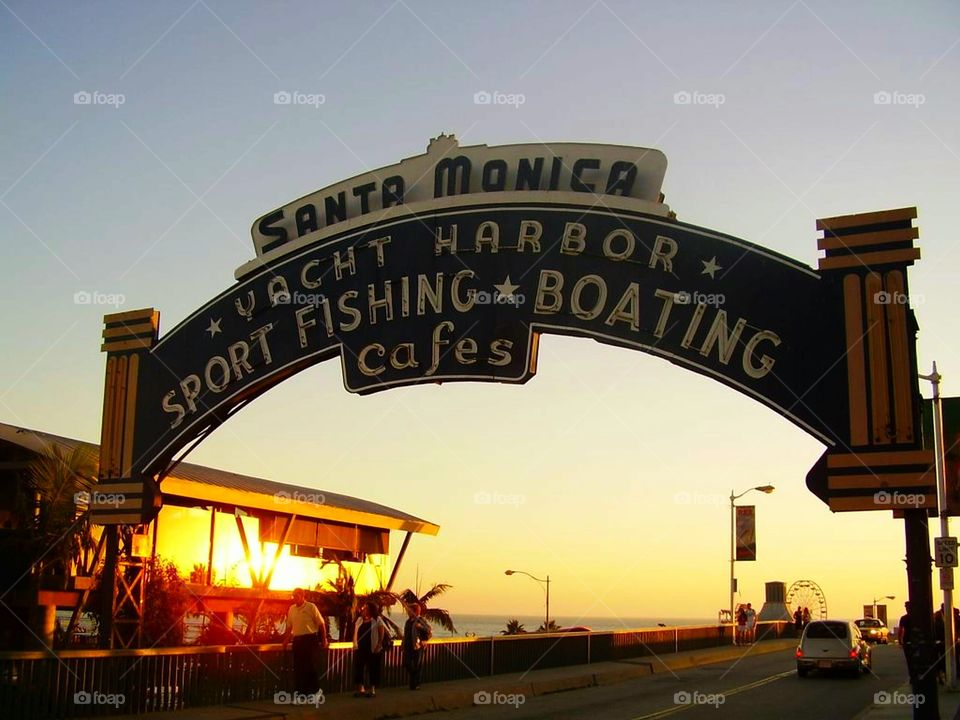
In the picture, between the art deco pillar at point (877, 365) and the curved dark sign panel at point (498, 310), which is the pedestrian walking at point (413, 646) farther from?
the art deco pillar at point (877, 365)

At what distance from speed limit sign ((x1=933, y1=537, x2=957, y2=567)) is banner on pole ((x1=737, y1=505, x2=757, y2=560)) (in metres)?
27.6

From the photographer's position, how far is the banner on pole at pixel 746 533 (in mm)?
48375

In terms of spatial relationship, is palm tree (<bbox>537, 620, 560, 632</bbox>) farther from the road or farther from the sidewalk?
the sidewalk

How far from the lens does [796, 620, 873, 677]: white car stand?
2881cm

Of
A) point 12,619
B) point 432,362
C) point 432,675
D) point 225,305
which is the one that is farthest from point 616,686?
point 12,619

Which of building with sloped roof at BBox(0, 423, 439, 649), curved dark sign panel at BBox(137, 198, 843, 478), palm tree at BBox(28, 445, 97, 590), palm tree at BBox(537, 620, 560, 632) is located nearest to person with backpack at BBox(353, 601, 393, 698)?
curved dark sign panel at BBox(137, 198, 843, 478)

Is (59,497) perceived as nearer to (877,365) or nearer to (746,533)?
(877,365)

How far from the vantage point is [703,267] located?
56.4ft

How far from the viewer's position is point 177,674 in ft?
53.8

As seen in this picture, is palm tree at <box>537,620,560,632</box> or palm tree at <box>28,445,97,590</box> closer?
palm tree at <box>28,445,97,590</box>

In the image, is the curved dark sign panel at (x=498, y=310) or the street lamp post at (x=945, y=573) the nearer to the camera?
the curved dark sign panel at (x=498, y=310)

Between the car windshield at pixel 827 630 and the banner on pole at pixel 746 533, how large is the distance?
61.6ft

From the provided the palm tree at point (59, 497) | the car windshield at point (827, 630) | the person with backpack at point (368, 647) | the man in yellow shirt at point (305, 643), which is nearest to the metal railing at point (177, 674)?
the person with backpack at point (368, 647)

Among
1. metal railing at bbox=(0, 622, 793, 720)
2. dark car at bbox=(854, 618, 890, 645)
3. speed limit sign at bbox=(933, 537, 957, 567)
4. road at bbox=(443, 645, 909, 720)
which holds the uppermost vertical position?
speed limit sign at bbox=(933, 537, 957, 567)
